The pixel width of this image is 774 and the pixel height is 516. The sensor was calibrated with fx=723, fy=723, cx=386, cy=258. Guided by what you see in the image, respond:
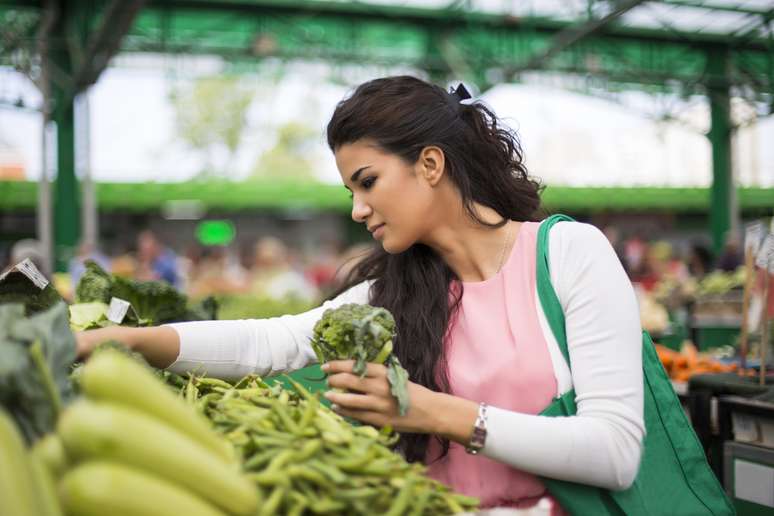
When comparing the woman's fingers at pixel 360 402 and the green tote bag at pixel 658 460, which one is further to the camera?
the green tote bag at pixel 658 460

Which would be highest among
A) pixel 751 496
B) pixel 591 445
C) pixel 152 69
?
pixel 152 69

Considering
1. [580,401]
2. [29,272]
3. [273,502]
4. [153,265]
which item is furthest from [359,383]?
[153,265]

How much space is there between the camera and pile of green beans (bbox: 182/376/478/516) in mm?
1123

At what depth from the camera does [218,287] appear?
370 inches

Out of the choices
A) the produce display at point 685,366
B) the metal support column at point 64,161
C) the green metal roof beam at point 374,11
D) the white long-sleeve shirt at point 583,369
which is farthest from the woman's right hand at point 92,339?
the metal support column at point 64,161

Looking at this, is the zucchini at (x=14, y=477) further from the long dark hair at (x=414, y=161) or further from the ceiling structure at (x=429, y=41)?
the ceiling structure at (x=429, y=41)

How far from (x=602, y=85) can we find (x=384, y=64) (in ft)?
14.4

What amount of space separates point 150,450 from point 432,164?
1.17m

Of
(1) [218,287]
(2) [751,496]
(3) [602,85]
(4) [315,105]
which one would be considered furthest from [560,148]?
(2) [751,496]

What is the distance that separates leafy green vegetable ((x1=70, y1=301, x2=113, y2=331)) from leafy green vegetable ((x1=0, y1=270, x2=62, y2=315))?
0.40 m

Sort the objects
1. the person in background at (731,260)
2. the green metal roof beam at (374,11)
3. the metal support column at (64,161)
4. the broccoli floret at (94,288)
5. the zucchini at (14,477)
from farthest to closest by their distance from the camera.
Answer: the green metal roof beam at (374,11) → the metal support column at (64,161) → the person in background at (731,260) → the broccoli floret at (94,288) → the zucchini at (14,477)

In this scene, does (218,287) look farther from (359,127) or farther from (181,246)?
(181,246)

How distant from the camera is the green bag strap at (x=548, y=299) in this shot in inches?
67.3

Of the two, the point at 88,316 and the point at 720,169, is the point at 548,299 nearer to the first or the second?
the point at 88,316
